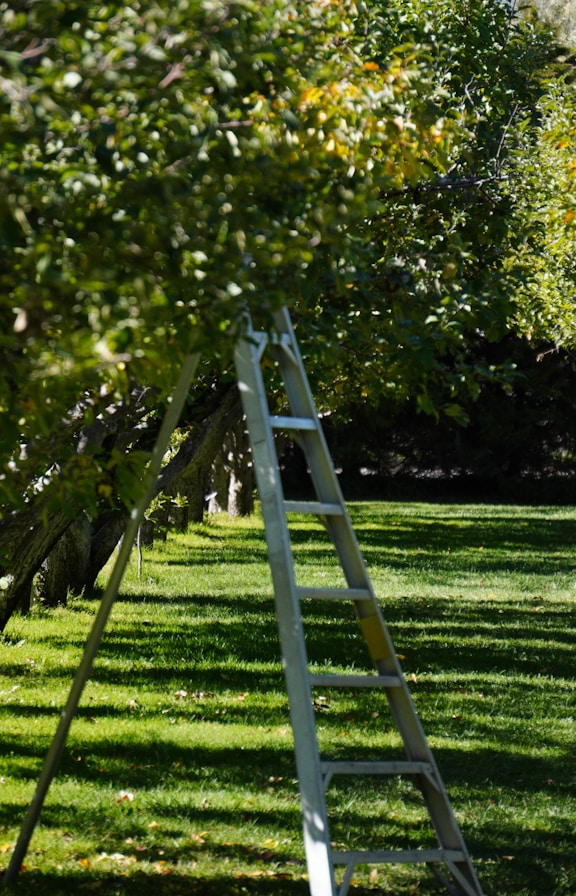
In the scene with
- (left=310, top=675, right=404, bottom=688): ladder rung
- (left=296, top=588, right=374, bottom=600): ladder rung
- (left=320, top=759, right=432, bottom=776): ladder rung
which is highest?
(left=296, top=588, right=374, bottom=600): ladder rung

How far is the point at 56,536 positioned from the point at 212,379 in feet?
5.22

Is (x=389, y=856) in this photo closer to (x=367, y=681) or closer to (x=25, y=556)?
(x=367, y=681)

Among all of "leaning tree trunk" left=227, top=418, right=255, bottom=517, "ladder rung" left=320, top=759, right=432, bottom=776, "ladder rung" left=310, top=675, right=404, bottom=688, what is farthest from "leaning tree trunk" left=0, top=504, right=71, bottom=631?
"leaning tree trunk" left=227, top=418, right=255, bottom=517

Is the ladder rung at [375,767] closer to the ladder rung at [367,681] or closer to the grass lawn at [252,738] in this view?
the ladder rung at [367,681]

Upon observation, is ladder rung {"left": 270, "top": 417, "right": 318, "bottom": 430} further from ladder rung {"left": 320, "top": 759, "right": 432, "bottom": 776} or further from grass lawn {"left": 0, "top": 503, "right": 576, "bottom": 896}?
grass lawn {"left": 0, "top": 503, "right": 576, "bottom": 896}

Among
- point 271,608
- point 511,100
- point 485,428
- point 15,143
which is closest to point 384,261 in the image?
point 15,143

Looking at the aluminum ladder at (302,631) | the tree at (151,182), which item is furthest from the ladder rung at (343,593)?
the tree at (151,182)

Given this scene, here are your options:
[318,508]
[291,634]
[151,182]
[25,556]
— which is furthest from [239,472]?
[151,182]

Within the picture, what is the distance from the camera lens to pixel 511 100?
8.88 m

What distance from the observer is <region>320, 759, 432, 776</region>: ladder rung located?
4.18m

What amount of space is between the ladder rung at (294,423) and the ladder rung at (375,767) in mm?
1153

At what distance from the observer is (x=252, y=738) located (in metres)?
7.34

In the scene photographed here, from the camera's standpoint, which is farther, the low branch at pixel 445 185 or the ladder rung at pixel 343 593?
the low branch at pixel 445 185

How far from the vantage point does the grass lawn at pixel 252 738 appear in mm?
5285
